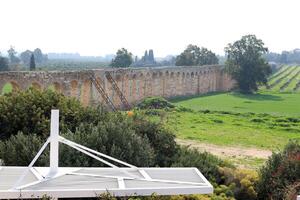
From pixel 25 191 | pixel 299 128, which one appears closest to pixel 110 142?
pixel 25 191

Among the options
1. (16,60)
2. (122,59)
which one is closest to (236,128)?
(122,59)

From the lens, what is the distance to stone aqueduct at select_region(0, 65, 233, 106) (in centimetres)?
2439

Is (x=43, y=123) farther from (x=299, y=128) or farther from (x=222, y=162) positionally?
(x=299, y=128)

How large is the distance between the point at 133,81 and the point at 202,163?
26.4 m

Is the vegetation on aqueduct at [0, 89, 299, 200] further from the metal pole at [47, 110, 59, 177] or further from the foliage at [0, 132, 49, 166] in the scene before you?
the metal pole at [47, 110, 59, 177]

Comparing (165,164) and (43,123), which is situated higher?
(43,123)

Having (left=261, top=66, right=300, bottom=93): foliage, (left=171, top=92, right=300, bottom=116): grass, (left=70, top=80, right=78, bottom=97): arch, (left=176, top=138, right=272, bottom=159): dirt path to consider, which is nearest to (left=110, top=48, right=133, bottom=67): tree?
(left=261, top=66, right=300, bottom=93): foliage

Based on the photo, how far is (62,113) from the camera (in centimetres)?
1218

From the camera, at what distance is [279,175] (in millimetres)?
10250

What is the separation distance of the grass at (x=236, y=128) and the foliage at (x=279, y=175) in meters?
8.52

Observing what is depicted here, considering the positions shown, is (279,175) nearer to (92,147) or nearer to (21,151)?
(92,147)

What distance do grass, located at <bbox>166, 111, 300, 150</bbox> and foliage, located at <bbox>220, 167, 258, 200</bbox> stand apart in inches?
339

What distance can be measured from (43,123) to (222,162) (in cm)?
443

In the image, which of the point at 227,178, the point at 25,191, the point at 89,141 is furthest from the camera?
the point at 227,178
